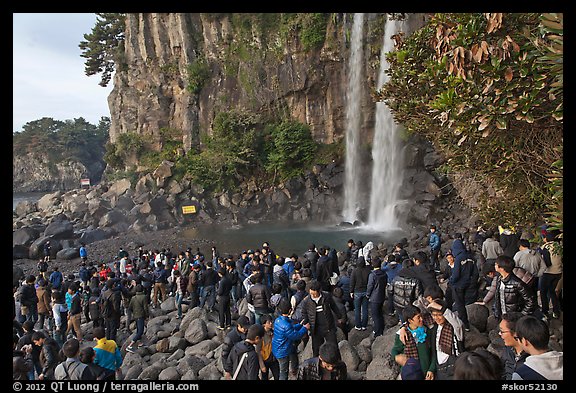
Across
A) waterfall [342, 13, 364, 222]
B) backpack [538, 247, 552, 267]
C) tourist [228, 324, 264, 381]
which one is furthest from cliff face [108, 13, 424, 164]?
tourist [228, 324, 264, 381]

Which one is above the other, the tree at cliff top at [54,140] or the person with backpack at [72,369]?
the tree at cliff top at [54,140]

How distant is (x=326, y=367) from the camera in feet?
12.0

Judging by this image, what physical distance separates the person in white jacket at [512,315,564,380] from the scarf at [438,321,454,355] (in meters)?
0.93

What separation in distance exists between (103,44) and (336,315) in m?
43.2

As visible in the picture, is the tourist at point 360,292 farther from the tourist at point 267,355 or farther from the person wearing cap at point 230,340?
the person wearing cap at point 230,340

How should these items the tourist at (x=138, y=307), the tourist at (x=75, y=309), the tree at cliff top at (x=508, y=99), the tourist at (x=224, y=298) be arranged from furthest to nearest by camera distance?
the tourist at (x=138, y=307), the tourist at (x=75, y=309), the tourist at (x=224, y=298), the tree at cliff top at (x=508, y=99)

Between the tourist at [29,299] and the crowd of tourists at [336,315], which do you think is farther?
the tourist at [29,299]

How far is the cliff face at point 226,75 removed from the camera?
93.8 feet

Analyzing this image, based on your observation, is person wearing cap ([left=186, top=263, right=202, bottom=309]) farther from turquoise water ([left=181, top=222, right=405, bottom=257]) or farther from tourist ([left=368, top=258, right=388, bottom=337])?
turquoise water ([left=181, top=222, right=405, bottom=257])

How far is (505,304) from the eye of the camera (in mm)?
4898

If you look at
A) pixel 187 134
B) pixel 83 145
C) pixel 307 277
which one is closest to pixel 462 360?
pixel 307 277

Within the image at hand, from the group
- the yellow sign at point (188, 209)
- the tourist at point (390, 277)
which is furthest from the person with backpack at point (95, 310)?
the yellow sign at point (188, 209)

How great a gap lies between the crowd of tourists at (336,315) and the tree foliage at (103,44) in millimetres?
35631

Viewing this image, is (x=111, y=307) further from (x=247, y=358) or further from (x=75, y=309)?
(x=247, y=358)
